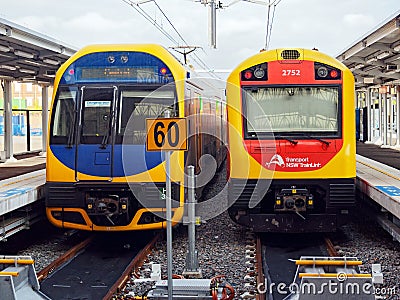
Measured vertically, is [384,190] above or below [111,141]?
below

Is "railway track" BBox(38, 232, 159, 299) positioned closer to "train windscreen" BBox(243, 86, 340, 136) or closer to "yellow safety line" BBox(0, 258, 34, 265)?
"yellow safety line" BBox(0, 258, 34, 265)

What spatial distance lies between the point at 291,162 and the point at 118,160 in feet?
7.71

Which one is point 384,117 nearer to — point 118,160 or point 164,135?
point 118,160

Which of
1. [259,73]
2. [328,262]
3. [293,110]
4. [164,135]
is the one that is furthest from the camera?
[259,73]

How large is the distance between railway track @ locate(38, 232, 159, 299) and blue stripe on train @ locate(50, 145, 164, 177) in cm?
111

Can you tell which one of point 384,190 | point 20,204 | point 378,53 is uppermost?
point 378,53

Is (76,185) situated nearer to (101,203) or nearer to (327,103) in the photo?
(101,203)

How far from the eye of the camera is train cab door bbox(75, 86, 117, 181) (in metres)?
8.36

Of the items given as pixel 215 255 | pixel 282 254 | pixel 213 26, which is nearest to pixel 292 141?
pixel 282 254

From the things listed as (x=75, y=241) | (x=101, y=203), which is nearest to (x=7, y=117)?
(x=75, y=241)

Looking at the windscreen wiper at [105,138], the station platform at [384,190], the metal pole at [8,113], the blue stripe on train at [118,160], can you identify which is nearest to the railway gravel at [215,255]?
the blue stripe on train at [118,160]

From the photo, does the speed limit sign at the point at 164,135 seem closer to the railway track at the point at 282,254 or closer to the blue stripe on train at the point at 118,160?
the railway track at the point at 282,254

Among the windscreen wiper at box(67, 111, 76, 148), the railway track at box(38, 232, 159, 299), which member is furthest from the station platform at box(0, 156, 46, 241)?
the windscreen wiper at box(67, 111, 76, 148)

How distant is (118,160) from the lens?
8336mm
